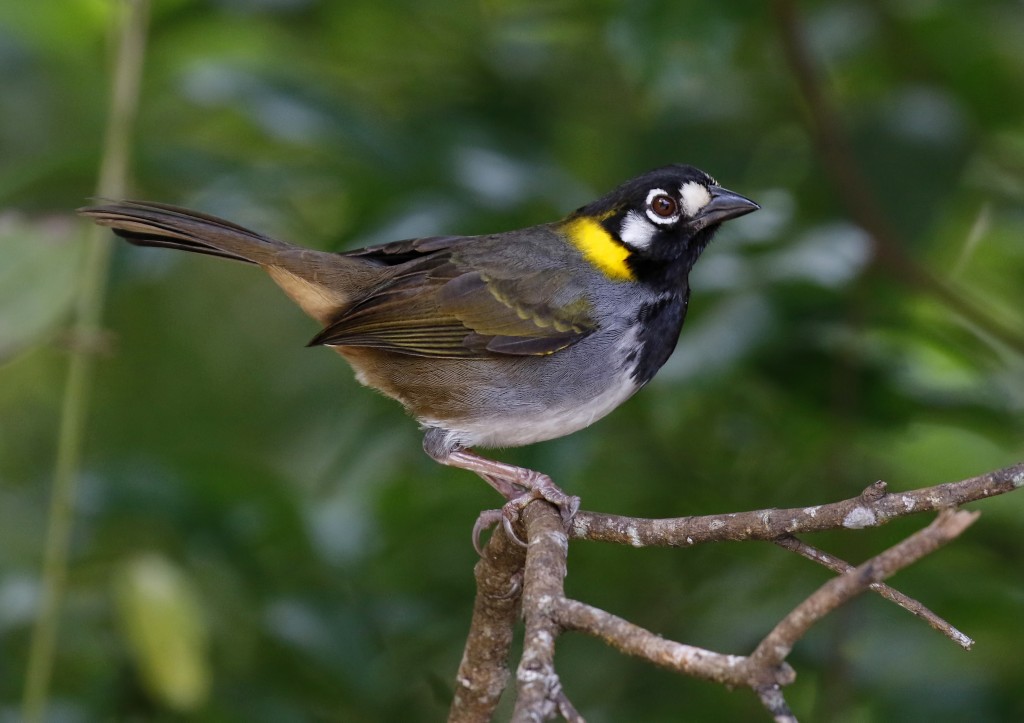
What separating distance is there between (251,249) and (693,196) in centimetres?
152

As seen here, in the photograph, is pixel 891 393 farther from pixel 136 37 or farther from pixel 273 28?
pixel 273 28

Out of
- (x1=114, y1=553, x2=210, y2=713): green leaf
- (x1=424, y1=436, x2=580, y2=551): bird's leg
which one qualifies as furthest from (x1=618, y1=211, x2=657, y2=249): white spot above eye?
(x1=114, y1=553, x2=210, y2=713): green leaf

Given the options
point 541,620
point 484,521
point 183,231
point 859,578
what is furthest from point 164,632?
point 859,578

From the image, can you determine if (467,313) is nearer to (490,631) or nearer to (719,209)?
(719,209)

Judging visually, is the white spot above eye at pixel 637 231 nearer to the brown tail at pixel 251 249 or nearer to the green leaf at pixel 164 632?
the brown tail at pixel 251 249

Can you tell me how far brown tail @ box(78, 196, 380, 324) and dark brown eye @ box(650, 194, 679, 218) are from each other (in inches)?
40.7

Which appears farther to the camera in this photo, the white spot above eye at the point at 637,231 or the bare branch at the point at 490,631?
the white spot above eye at the point at 637,231

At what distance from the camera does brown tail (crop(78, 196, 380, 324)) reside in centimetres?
385

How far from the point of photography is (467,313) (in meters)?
4.24

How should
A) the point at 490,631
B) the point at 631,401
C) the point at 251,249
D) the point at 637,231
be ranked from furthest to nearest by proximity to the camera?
the point at 631,401, the point at 637,231, the point at 251,249, the point at 490,631

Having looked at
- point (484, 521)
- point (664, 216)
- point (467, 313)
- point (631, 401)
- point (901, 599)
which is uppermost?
point (664, 216)

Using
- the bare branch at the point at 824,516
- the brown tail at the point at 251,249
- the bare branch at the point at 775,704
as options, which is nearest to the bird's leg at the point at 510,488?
the bare branch at the point at 824,516

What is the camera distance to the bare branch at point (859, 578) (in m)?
1.58

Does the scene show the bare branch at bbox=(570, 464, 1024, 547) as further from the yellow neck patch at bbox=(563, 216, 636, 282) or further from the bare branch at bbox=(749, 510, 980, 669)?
the yellow neck patch at bbox=(563, 216, 636, 282)
